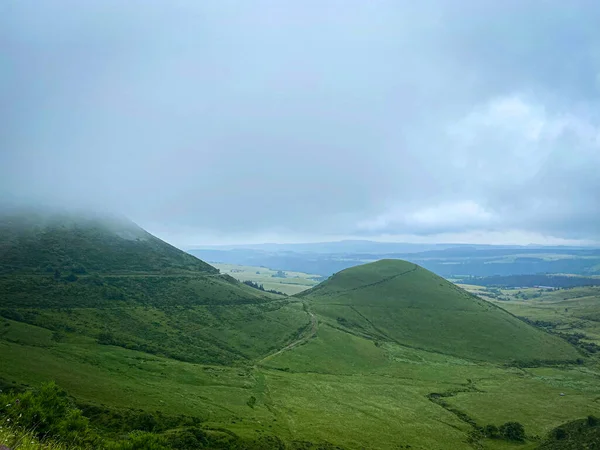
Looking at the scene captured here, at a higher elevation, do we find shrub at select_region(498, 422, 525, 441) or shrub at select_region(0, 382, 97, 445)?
shrub at select_region(0, 382, 97, 445)

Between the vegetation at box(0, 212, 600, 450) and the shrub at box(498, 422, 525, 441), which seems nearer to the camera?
the vegetation at box(0, 212, 600, 450)

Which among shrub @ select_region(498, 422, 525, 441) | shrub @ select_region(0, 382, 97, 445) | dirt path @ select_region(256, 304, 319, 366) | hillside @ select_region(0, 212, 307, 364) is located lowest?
shrub @ select_region(498, 422, 525, 441)

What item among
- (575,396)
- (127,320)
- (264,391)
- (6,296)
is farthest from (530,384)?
(6,296)

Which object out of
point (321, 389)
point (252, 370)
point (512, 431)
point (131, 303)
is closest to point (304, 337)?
point (252, 370)

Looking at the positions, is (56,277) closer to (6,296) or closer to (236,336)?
(6,296)

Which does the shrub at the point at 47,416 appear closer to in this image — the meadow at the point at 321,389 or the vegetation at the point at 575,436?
the meadow at the point at 321,389

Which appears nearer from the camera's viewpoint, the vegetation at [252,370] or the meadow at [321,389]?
the vegetation at [252,370]

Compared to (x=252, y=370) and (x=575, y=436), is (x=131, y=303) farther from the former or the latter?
(x=575, y=436)

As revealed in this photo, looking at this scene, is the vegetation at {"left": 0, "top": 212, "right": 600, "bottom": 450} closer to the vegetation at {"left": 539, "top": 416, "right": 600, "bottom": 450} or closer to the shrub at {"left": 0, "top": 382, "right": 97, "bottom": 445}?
the shrub at {"left": 0, "top": 382, "right": 97, "bottom": 445}

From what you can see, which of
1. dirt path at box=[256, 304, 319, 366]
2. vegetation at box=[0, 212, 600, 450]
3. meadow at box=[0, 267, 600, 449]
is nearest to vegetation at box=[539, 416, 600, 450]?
meadow at box=[0, 267, 600, 449]

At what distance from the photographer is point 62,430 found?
3141cm

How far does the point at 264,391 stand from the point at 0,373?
53.3m

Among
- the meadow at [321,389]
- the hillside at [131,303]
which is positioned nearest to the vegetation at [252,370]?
the meadow at [321,389]

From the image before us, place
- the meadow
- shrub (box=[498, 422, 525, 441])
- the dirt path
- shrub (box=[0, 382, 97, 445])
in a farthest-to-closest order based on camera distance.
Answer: the dirt path < shrub (box=[498, 422, 525, 441]) < the meadow < shrub (box=[0, 382, 97, 445])
